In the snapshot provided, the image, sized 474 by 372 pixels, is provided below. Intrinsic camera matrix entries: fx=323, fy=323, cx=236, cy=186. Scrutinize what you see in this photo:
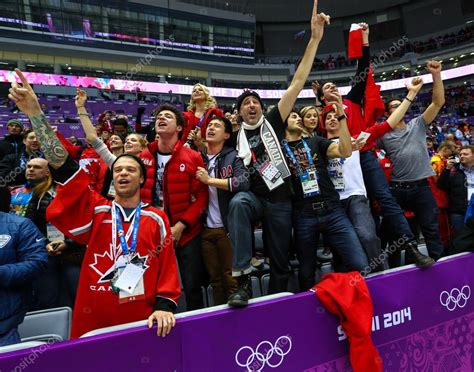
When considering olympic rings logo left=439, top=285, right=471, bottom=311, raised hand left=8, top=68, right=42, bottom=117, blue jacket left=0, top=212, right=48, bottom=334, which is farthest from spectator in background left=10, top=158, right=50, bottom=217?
olympic rings logo left=439, top=285, right=471, bottom=311

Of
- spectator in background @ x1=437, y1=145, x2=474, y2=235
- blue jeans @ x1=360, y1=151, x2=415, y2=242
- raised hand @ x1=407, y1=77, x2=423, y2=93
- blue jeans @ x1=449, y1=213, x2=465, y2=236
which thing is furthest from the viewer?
blue jeans @ x1=449, y1=213, x2=465, y2=236

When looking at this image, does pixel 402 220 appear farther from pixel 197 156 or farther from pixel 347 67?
pixel 347 67

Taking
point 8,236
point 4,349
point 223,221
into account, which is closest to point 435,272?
point 223,221

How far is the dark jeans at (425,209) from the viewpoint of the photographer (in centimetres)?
267

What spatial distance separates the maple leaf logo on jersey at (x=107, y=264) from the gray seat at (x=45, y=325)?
61 centimetres

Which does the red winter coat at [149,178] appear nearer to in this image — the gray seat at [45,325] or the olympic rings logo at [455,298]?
the gray seat at [45,325]

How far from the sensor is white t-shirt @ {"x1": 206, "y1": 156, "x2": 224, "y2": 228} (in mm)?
2441

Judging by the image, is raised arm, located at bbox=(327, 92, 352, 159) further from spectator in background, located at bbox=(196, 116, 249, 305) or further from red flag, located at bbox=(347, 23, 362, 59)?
red flag, located at bbox=(347, 23, 362, 59)

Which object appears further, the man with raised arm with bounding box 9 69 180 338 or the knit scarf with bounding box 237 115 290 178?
the knit scarf with bounding box 237 115 290 178

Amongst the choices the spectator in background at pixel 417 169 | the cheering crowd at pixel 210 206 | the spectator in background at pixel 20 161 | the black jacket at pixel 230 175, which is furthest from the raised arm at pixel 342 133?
the spectator in background at pixel 20 161

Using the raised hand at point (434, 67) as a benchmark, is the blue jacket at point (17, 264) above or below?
below

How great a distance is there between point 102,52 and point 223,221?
24936mm

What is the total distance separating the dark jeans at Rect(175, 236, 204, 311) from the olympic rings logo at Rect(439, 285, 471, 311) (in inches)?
66.8

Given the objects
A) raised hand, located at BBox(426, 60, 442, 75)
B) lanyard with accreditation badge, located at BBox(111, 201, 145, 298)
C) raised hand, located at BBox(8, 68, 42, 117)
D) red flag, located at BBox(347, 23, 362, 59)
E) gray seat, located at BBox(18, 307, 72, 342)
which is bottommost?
gray seat, located at BBox(18, 307, 72, 342)
